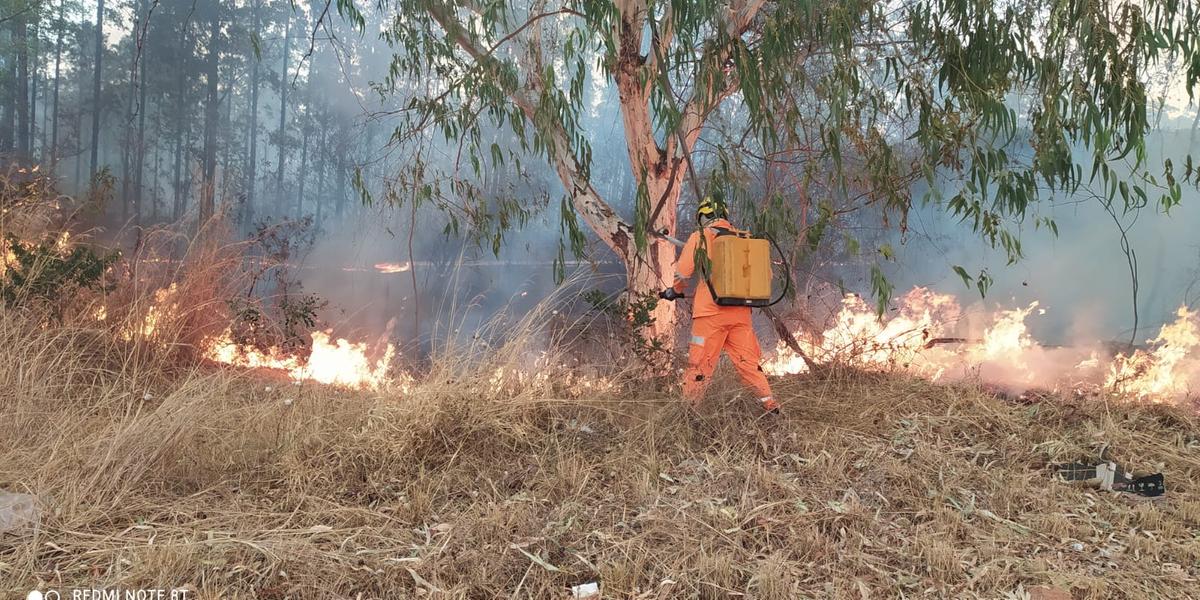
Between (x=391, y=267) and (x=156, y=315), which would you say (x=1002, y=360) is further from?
(x=391, y=267)

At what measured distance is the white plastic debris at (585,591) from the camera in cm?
217

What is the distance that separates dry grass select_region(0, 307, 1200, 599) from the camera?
7.40 feet

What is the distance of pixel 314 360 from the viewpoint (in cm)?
719

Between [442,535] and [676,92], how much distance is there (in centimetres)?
405

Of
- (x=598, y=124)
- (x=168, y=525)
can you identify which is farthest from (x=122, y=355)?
(x=598, y=124)

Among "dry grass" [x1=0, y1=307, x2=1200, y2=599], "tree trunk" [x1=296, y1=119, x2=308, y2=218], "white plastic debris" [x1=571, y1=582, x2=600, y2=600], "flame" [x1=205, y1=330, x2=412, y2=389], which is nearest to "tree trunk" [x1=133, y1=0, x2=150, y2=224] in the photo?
"tree trunk" [x1=296, y1=119, x2=308, y2=218]

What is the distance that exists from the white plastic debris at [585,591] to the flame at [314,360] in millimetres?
3858

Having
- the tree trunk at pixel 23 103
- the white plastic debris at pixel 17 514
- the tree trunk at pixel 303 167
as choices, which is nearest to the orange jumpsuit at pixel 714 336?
the white plastic debris at pixel 17 514

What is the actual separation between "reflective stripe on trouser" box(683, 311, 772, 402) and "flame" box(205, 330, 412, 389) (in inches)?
113

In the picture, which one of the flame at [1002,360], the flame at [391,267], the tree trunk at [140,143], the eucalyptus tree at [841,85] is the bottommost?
the flame at [1002,360]

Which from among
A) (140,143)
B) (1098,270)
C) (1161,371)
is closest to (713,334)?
(1161,371)

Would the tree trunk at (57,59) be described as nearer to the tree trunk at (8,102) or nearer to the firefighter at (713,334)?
the tree trunk at (8,102)

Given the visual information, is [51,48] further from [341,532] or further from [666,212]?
[341,532]

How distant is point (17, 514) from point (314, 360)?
4.89 metres
